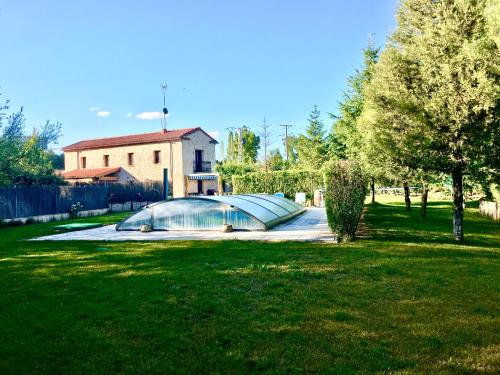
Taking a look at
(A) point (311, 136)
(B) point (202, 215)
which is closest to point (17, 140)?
(B) point (202, 215)

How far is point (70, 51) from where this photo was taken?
2580 centimetres

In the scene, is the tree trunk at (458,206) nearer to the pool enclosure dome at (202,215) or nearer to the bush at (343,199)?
the bush at (343,199)

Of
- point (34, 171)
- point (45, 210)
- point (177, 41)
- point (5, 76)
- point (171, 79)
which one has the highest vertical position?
point (171, 79)

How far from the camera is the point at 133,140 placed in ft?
152

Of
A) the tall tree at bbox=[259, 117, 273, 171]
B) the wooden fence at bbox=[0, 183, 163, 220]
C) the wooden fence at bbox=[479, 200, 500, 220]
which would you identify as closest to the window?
the wooden fence at bbox=[0, 183, 163, 220]

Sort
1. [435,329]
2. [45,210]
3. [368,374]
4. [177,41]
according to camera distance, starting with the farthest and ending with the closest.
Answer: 1. [177,41]
2. [45,210]
3. [435,329]
4. [368,374]

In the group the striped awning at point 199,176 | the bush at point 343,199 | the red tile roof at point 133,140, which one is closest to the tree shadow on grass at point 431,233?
the bush at point 343,199

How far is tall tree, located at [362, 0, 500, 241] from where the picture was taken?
10.7 m

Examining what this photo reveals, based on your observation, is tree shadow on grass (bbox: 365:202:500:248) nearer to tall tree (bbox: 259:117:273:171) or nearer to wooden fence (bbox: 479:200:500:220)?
wooden fence (bbox: 479:200:500:220)

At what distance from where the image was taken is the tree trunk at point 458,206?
1210 centimetres

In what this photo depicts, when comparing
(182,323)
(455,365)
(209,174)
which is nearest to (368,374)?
(455,365)

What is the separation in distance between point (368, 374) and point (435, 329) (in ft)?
5.30

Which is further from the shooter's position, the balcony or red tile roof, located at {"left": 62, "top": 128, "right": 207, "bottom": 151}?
the balcony

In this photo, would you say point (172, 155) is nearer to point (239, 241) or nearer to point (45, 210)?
point (45, 210)
